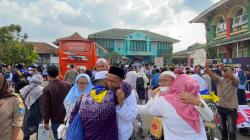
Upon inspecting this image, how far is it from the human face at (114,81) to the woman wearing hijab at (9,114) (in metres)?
1.04

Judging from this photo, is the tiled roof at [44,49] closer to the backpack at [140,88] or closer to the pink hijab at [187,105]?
the backpack at [140,88]

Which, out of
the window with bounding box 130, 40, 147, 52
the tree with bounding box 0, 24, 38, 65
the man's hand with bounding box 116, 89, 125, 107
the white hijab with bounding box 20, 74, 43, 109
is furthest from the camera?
the window with bounding box 130, 40, 147, 52

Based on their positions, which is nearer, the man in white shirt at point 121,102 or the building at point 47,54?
the man in white shirt at point 121,102

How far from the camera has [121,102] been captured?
344 cm

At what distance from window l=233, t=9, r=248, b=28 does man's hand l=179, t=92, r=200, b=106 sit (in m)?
21.9

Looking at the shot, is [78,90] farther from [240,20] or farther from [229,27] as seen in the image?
[229,27]

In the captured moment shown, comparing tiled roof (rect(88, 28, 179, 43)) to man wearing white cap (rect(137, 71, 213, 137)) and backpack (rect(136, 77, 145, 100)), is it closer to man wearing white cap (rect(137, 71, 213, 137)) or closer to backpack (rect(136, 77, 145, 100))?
backpack (rect(136, 77, 145, 100))

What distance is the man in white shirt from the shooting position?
136 inches

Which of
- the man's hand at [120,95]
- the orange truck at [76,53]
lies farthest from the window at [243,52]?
the man's hand at [120,95]

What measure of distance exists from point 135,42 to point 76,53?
47.6 m

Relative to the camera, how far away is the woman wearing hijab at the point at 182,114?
11.6 ft

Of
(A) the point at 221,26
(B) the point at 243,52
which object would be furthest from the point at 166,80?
(A) the point at 221,26

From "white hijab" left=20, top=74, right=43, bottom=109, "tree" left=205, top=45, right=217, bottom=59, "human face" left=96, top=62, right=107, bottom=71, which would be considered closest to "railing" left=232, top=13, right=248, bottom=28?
"tree" left=205, top=45, right=217, bottom=59

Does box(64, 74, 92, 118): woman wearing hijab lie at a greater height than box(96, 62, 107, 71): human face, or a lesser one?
lesser
